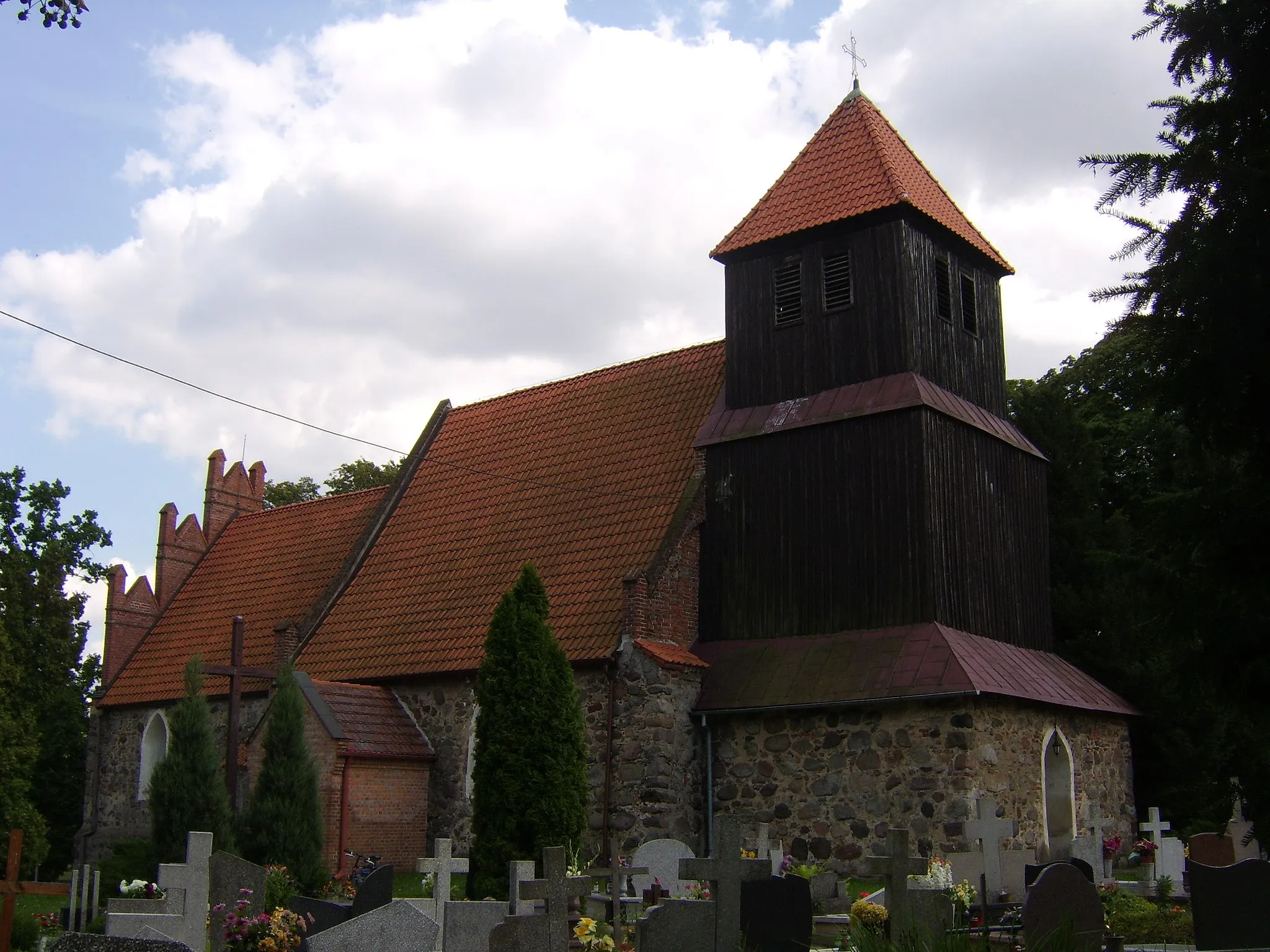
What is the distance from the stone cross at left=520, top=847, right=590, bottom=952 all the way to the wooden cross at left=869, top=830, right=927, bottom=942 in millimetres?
1950

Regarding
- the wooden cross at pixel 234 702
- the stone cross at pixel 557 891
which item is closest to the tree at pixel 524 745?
the wooden cross at pixel 234 702

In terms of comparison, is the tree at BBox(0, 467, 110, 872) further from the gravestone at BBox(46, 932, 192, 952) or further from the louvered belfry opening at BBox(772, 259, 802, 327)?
the gravestone at BBox(46, 932, 192, 952)

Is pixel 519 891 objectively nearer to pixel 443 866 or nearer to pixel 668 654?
pixel 443 866

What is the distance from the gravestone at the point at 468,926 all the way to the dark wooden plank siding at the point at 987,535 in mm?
8870

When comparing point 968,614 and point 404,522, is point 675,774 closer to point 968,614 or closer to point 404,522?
point 968,614

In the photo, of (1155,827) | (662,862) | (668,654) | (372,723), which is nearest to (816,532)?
(668,654)

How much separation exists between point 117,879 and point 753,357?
10324 mm

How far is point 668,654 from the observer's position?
16.7m

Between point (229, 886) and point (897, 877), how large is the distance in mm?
4912

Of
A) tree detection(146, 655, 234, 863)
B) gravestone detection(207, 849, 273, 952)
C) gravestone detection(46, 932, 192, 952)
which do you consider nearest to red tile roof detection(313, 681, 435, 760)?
tree detection(146, 655, 234, 863)

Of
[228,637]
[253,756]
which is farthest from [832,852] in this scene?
[228,637]

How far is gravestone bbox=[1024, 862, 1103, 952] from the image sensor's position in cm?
772

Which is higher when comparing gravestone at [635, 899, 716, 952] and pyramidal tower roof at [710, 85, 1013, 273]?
pyramidal tower roof at [710, 85, 1013, 273]

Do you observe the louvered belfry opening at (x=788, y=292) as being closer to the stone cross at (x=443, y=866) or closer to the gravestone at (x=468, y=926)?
the stone cross at (x=443, y=866)
